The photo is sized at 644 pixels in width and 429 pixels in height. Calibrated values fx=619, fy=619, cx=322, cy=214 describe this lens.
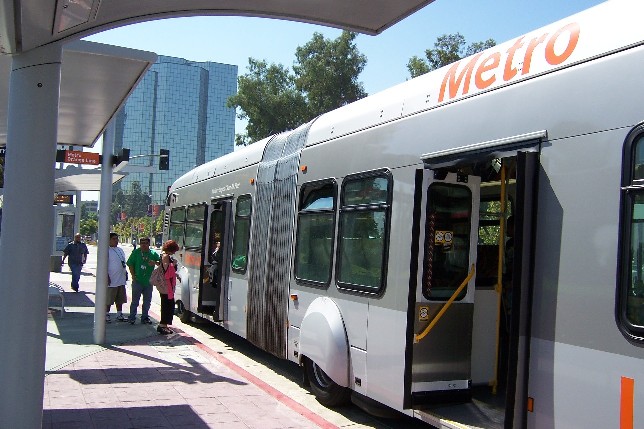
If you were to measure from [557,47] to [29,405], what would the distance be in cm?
456

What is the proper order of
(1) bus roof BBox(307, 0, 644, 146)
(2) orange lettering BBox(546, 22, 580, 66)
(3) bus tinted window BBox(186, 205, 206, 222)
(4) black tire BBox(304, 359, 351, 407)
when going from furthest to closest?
(3) bus tinted window BBox(186, 205, 206, 222) → (4) black tire BBox(304, 359, 351, 407) → (2) orange lettering BBox(546, 22, 580, 66) → (1) bus roof BBox(307, 0, 644, 146)

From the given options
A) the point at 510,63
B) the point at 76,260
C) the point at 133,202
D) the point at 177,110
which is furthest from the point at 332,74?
the point at 133,202

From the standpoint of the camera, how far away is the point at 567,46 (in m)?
4.20

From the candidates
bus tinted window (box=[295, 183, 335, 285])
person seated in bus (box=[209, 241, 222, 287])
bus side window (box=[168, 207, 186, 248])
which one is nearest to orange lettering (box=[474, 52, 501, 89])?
bus tinted window (box=[295, 183, 335, 285])

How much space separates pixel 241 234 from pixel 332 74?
81.5 ft

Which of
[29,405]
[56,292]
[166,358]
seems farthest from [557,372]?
[56,292]

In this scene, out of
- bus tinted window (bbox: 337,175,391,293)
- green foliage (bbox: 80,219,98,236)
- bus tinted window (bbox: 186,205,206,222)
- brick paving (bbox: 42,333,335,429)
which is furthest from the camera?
green foliage (bbox: 80,219,98,236)

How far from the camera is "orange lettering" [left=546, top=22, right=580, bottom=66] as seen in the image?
13.7 feet

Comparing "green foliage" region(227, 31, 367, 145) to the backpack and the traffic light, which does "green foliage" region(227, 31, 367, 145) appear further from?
the backpack

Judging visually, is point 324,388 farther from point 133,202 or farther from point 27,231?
point 133,202

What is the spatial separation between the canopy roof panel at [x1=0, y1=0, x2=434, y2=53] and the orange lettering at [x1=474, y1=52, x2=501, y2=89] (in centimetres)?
84

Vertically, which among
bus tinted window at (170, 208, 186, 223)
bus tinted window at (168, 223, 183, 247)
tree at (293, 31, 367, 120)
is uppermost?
tree at (293, 31, 367, 120)

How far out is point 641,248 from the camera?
11.5ft

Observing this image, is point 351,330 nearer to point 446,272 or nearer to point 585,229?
point 446,272
